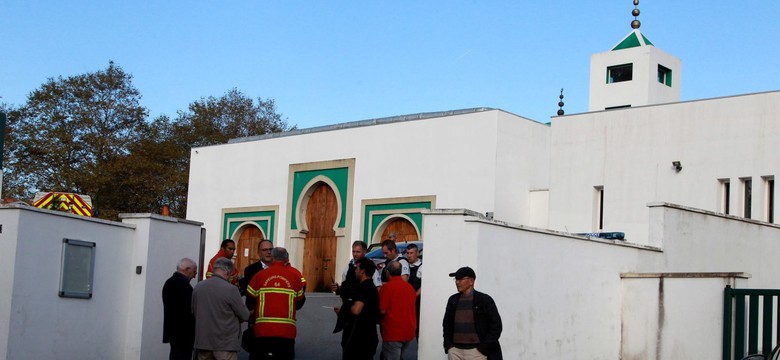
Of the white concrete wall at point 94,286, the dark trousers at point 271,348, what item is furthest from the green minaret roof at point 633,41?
the dark trousers at point 271,348

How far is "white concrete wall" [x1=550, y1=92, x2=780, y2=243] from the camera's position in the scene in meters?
28.3

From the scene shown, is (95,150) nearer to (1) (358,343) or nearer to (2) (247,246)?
(2) (247,246)

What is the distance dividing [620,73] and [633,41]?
2.89m

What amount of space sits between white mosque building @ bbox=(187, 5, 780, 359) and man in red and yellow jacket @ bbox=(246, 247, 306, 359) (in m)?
2.95

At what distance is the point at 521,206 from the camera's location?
1341 inches

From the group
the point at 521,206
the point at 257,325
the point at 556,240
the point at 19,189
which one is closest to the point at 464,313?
the point at 257,325

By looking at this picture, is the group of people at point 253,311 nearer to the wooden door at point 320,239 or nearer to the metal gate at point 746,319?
the metal gate at point 746,319

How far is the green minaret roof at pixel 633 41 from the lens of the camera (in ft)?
144

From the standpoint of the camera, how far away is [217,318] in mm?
12516

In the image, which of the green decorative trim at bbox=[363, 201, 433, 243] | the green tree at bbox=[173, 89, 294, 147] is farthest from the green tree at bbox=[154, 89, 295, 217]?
the green decorative trim at bbox=[363, 201, 433, 243]

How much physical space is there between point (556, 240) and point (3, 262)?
303 inches

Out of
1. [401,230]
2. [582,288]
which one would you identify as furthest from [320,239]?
[582,288]

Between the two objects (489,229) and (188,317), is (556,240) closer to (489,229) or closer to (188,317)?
(489,229)

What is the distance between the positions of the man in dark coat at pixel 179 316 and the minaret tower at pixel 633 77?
96.3 ft
